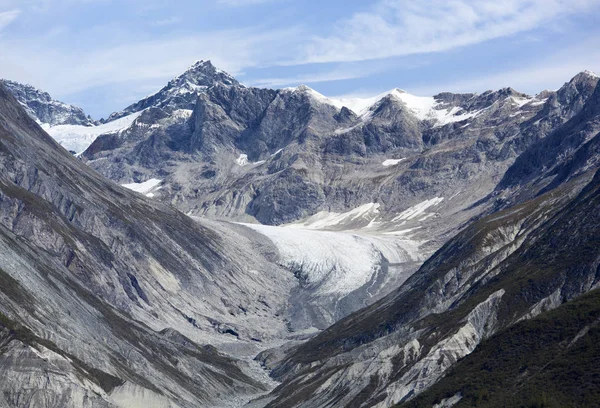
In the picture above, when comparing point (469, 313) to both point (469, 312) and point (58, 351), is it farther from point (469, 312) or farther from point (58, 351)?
point (58, 351)

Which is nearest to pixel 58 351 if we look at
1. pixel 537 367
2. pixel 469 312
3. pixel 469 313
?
pixel 469 313

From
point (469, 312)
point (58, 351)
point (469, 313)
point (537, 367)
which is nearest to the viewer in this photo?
point (537, 367)

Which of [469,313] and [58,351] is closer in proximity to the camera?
[58,351]

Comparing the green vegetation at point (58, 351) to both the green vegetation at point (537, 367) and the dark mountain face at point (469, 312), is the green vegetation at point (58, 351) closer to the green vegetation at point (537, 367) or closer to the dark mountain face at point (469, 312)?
the dark mountain face at point (469, 312)

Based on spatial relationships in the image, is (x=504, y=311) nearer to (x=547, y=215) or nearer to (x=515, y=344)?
(x=515, y=344)

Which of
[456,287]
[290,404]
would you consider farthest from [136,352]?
[456,287]

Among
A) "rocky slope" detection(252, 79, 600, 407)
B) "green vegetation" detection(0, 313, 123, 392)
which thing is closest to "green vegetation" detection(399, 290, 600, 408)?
"rocky slope" detection(252, 79, 600, 407)

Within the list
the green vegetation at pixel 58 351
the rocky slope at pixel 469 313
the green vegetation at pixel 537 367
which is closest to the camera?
the green vegetation at pixel 537 367

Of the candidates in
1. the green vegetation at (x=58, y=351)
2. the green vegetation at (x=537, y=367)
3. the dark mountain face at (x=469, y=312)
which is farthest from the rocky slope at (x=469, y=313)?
the green vegetation at (x=58, y=351)
